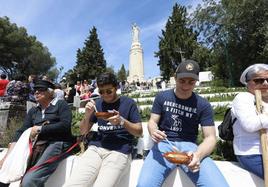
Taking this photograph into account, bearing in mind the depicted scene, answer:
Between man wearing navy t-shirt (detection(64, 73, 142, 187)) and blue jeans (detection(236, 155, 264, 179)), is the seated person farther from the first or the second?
blue jeans (detection(236, 155, 264, 179))

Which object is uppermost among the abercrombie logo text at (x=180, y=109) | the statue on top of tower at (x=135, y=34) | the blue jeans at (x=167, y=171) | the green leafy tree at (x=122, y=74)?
the statue on top of tower at (x=135, y=34)

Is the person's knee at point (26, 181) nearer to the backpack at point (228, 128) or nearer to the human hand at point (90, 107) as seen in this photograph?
the human hand at point (90, 107)

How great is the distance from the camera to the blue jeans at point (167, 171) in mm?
3285

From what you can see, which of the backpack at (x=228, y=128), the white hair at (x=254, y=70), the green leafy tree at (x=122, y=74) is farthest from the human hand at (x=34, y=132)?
the green leafy tree at (x=122, y=74)

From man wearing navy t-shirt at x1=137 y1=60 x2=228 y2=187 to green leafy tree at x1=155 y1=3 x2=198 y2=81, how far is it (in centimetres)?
4436

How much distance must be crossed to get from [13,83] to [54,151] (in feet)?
23.0

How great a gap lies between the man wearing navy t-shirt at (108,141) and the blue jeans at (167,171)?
1.16 ft

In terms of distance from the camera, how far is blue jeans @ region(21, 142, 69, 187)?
3.72 m

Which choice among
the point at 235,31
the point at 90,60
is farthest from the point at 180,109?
the point at 90,60

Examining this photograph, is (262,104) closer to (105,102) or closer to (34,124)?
(105,102)

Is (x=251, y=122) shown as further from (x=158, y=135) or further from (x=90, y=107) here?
(x=90, y=107)

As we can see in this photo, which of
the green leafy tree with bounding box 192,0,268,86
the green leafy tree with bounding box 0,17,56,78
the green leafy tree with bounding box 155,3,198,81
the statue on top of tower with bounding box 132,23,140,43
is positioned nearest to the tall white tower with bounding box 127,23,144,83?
the statue on top of tower with bounding box 132,23,140,43

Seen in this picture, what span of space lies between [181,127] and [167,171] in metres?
0.58

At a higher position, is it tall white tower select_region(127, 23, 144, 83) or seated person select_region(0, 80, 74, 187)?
tall white tower select_region(127, 23, 144, 83)
